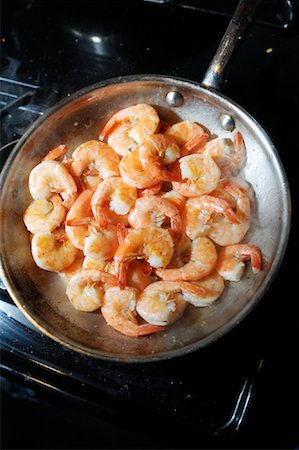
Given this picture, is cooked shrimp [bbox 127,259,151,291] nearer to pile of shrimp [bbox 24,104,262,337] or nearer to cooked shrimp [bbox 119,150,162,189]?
pile of shrimp [bbox 24,104,262,337]

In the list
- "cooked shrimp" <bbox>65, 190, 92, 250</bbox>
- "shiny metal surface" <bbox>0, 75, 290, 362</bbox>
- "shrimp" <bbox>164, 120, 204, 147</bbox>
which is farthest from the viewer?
"shrimp" <bbox>164, 120, 204, 147</bbox>

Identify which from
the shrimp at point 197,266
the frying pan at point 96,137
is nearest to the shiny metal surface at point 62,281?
the frying pan at point 96,137

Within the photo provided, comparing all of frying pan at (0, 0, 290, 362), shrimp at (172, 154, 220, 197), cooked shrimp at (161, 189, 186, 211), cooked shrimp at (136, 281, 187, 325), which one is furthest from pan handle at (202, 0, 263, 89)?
cooked shrimp at (136, 281, 187, 325)

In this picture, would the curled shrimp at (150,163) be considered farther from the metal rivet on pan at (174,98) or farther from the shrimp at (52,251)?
the shrimp at (52,251)

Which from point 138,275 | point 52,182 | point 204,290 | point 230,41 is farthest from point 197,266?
point 230,41

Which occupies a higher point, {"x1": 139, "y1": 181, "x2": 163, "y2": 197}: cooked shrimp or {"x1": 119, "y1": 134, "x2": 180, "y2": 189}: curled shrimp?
{"x1": 119, "y1": 134, "x2": 180, "y2": 189}: curled shrimp
